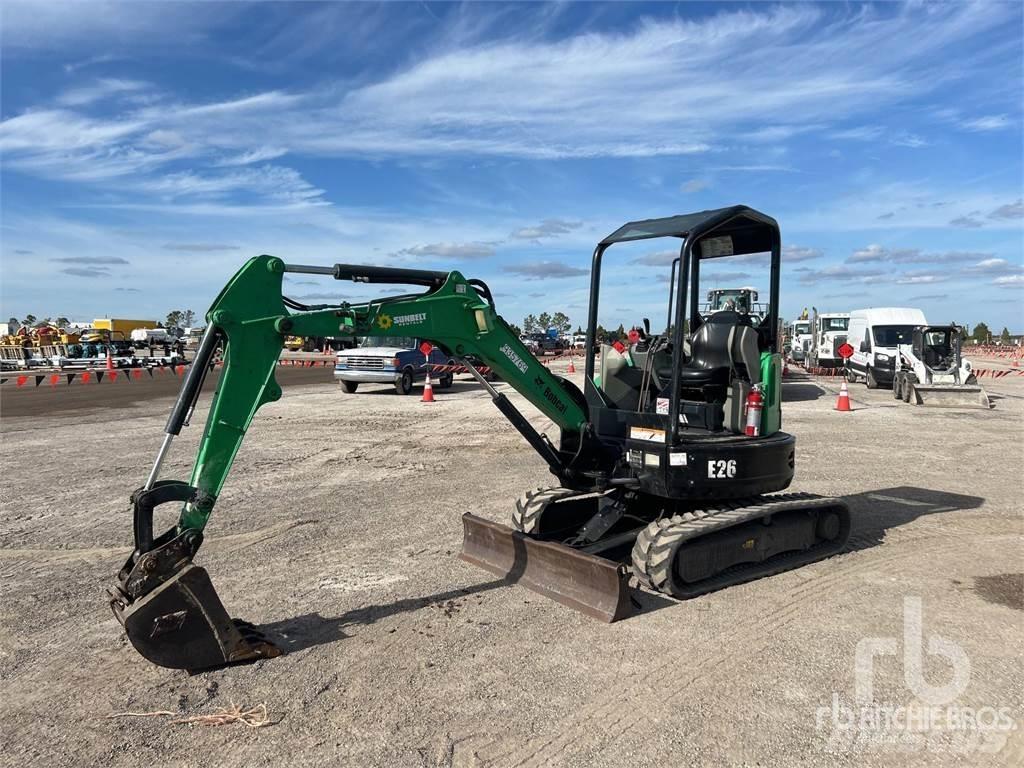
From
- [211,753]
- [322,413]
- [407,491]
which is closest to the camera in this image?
[211,753]

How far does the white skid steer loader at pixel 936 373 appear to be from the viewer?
18094 mm

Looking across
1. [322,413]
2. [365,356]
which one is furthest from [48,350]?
[322,413]

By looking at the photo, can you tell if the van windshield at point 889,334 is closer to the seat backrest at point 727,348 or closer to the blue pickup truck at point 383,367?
the blue pickup truck at point 383,367

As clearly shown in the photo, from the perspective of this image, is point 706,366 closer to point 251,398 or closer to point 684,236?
point 684,236

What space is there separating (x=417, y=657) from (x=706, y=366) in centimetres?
329

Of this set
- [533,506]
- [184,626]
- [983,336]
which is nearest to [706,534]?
[533,506]

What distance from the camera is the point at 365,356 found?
20859mm

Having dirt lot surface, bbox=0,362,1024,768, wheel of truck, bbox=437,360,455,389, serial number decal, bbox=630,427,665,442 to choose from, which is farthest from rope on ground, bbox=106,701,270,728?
wheel of truck, bbox=437,360,455,389

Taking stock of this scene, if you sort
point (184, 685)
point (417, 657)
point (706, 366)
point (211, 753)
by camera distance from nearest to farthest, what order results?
point (211, 753) < point (184, 685) < point (417, 657) < point (706, 366)

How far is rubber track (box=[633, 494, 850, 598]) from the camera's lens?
514 cm

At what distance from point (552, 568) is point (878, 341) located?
71.7 ft

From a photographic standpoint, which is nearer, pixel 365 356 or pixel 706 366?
Answer: pixel 706 366

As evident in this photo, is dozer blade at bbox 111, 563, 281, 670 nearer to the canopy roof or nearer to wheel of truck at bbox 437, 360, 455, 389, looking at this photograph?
the canopy roof

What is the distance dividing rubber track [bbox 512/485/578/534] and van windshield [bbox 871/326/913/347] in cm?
2086
